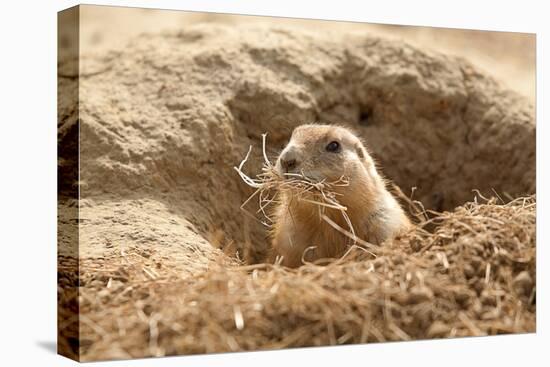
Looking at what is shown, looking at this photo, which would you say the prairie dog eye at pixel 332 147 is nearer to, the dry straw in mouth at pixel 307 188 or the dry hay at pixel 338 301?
the dry straw in mouth at pixel 307 188

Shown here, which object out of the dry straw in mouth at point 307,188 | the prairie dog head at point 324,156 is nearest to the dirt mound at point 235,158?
the dry straw in mouth at point 307,188

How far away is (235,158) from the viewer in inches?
320

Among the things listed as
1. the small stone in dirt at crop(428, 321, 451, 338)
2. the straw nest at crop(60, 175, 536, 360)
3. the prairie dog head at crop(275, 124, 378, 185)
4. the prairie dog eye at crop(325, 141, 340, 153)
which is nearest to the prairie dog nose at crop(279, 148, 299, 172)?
the prairie dog head at crop(275, 124, 378, 185)

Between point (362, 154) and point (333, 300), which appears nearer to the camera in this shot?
point (333, 300)

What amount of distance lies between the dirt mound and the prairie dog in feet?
1.26

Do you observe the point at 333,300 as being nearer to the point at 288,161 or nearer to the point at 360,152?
the point at 288,161

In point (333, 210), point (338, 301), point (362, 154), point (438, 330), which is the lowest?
point (438, 330)

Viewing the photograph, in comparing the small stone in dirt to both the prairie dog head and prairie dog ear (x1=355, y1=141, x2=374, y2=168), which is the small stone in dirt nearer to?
the prairie dog head

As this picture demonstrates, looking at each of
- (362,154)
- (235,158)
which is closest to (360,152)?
(362,154)

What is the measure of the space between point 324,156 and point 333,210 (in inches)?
16.1

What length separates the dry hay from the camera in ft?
16.6

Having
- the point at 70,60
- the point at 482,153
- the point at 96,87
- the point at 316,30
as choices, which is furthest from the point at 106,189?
the point at 482,153

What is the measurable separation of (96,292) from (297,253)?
185 cm

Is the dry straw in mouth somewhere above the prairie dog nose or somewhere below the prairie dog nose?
below
